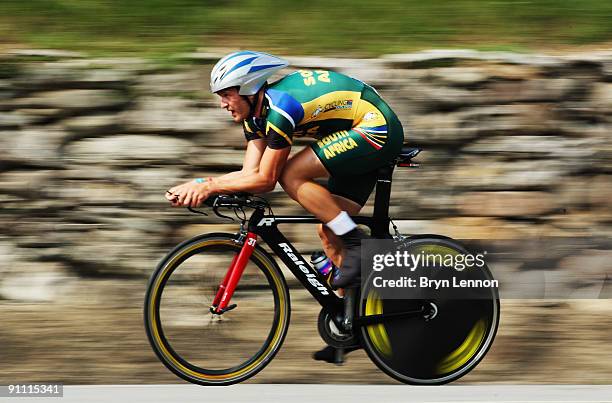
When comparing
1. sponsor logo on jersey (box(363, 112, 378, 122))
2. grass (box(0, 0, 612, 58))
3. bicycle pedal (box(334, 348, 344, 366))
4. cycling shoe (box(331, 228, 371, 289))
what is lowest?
bicycle pedal (box(334, 348, 344, 366))

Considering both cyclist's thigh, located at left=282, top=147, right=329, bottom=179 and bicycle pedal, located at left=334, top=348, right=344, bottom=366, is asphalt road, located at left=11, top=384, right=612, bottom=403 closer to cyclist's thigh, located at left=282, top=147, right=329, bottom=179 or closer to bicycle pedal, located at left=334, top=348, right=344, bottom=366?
bicycle pedal, located at left=334, top=348, right=344, bottom=366

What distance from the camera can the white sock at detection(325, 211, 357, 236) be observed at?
16.0ft

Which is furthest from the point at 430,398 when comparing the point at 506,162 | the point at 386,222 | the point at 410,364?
the point at 506,162

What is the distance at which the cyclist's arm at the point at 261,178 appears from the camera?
183 inches

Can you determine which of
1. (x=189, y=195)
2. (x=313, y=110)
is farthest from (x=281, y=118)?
(x=189, y=195)

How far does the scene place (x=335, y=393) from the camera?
16.1 feet

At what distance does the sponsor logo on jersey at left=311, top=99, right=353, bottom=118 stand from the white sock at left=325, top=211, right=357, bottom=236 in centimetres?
52

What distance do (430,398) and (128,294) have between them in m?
2.53

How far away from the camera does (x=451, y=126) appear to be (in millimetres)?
6723

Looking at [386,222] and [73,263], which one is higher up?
[386,222]

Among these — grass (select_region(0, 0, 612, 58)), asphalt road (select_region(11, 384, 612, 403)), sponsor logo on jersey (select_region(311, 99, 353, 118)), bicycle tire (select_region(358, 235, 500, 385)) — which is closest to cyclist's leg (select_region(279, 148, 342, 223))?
sponsor logo on jersey (select_region(311, 99, 353, 118))

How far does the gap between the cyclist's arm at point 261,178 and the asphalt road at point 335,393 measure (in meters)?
1.02

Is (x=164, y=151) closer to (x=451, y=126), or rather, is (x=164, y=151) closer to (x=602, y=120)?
(x=451, y=126)

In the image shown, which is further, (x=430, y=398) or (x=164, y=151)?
(x=164, y=151)
